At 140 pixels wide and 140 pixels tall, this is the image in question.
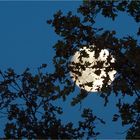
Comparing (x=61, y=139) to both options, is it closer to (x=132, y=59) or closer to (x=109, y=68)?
(x=109, y=68)

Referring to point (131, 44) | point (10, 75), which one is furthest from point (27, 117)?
point (131, 44)

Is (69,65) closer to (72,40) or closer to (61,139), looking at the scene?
(72,40)

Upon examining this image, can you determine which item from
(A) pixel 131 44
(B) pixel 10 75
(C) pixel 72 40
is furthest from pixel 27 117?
(A) pixel 131 44

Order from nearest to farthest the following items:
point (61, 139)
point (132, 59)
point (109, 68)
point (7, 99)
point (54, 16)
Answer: point (132, 59) → point (109, 68) → point (54, 16) → point (61, 139) → point (7, 99)

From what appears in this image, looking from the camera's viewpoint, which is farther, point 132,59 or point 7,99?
point 7,99

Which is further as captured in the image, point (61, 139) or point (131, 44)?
point (61, 139)

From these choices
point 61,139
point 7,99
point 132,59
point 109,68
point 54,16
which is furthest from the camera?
point 7,99

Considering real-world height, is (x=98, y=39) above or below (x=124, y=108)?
above

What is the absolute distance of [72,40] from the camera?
6.32m

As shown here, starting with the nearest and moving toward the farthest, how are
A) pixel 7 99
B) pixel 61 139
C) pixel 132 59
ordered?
pixel 132 59 < pixel 61 139 < pixel 7 99

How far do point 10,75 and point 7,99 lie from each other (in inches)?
23.8

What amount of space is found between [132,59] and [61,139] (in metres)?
2.36

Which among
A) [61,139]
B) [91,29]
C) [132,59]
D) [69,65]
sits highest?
[91,29]

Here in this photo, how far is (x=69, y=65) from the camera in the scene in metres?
6.32
